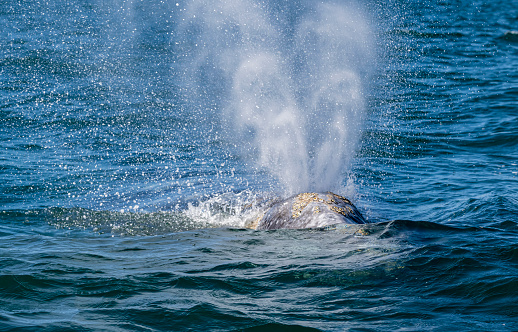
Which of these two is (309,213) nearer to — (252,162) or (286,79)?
(252,162)

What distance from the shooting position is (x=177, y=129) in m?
14.7

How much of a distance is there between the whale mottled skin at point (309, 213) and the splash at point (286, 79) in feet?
3.86

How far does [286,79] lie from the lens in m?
Result: 18.5

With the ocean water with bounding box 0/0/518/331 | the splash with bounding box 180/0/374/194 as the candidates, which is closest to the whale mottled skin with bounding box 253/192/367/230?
the ocean water with bounding box 0/0/518/331

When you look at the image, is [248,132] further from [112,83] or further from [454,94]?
[454,94]

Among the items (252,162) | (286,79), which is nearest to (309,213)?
(252,162)

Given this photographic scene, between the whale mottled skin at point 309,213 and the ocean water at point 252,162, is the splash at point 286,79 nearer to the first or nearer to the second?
the ocean water at point 252,162

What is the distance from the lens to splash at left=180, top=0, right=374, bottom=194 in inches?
478

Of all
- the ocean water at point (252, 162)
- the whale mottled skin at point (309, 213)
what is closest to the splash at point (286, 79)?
the ocean water at point (252, 162)

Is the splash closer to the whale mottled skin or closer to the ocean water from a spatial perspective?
the ocean water

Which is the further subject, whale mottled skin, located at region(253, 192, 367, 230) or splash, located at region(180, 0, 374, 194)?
splash, located at region(180, 0, 374, 194)

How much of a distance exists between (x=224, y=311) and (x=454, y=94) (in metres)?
15.1

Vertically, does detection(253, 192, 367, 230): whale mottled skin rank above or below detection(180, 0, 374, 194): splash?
below

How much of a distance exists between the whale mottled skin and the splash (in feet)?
3.86
